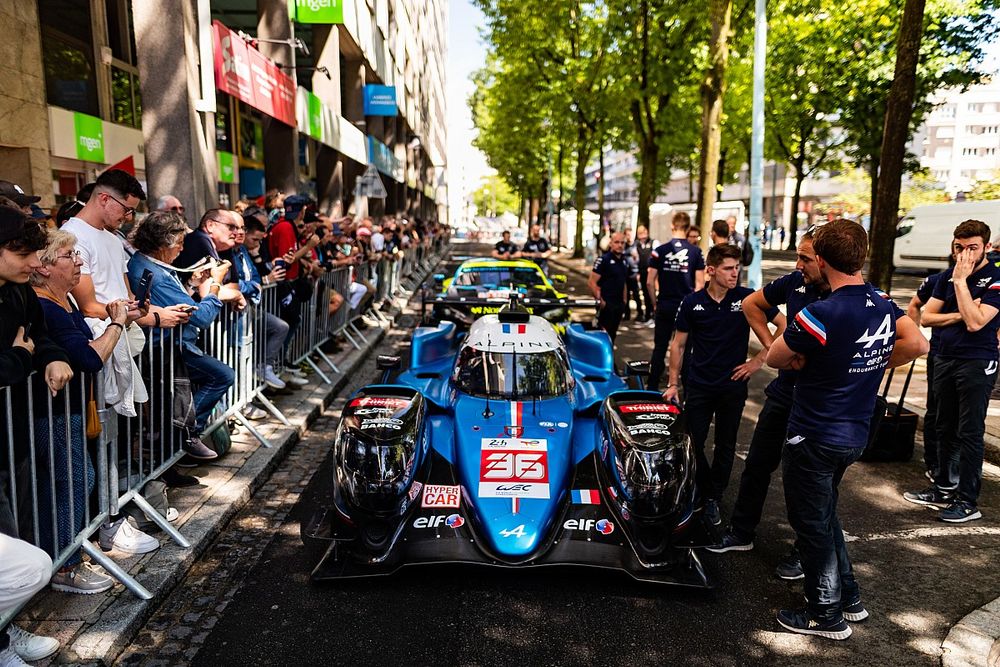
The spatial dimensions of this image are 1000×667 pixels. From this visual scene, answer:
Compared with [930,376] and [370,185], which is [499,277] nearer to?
[370,185]

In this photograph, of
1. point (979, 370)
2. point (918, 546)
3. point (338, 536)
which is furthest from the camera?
point (979, 370)

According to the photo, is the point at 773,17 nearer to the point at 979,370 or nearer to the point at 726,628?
the point at 979,370

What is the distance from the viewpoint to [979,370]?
15.6 ft

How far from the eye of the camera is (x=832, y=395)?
10.9 ft

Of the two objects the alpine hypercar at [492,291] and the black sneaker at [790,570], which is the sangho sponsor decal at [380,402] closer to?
the black sneaker at [790,570]

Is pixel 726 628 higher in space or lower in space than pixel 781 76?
lower

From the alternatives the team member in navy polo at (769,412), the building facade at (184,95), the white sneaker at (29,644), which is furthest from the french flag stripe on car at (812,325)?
Answer: the building facade at (184,95)

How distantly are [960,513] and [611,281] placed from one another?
5470mm

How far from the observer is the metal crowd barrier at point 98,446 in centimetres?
309

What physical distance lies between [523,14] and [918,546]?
24.4 m

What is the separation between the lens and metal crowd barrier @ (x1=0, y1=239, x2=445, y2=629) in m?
3.09

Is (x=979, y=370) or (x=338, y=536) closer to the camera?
(x=338, y=536)

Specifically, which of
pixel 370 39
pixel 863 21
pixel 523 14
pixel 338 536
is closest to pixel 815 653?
pixel 338 536

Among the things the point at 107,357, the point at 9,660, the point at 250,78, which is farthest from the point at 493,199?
the point at 9,660
